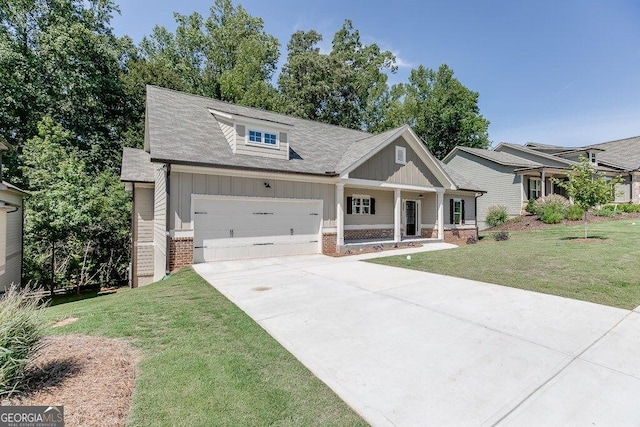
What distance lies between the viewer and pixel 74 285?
45.6ft

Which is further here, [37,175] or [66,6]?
[66,6]

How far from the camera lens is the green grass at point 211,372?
2.71 metres

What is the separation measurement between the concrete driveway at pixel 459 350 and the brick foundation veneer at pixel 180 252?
3196 millimetres

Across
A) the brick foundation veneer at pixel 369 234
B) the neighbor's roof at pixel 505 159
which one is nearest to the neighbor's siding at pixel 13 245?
the brick foundation veneer at pixel 369 234

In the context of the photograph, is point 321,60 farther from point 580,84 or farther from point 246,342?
point 246,342

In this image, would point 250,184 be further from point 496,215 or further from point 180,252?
point 496,215

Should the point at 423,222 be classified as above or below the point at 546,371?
above

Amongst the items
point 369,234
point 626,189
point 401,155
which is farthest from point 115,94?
point 626,189

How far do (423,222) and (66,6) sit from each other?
29409mm

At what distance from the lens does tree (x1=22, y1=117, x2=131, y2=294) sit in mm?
12258

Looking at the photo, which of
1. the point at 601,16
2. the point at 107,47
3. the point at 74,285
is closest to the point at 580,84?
the point at 601,16

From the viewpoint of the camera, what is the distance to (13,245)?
11.8 m

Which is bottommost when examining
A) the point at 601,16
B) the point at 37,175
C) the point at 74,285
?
the point at 74,285

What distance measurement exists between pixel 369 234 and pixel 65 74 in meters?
23.8
